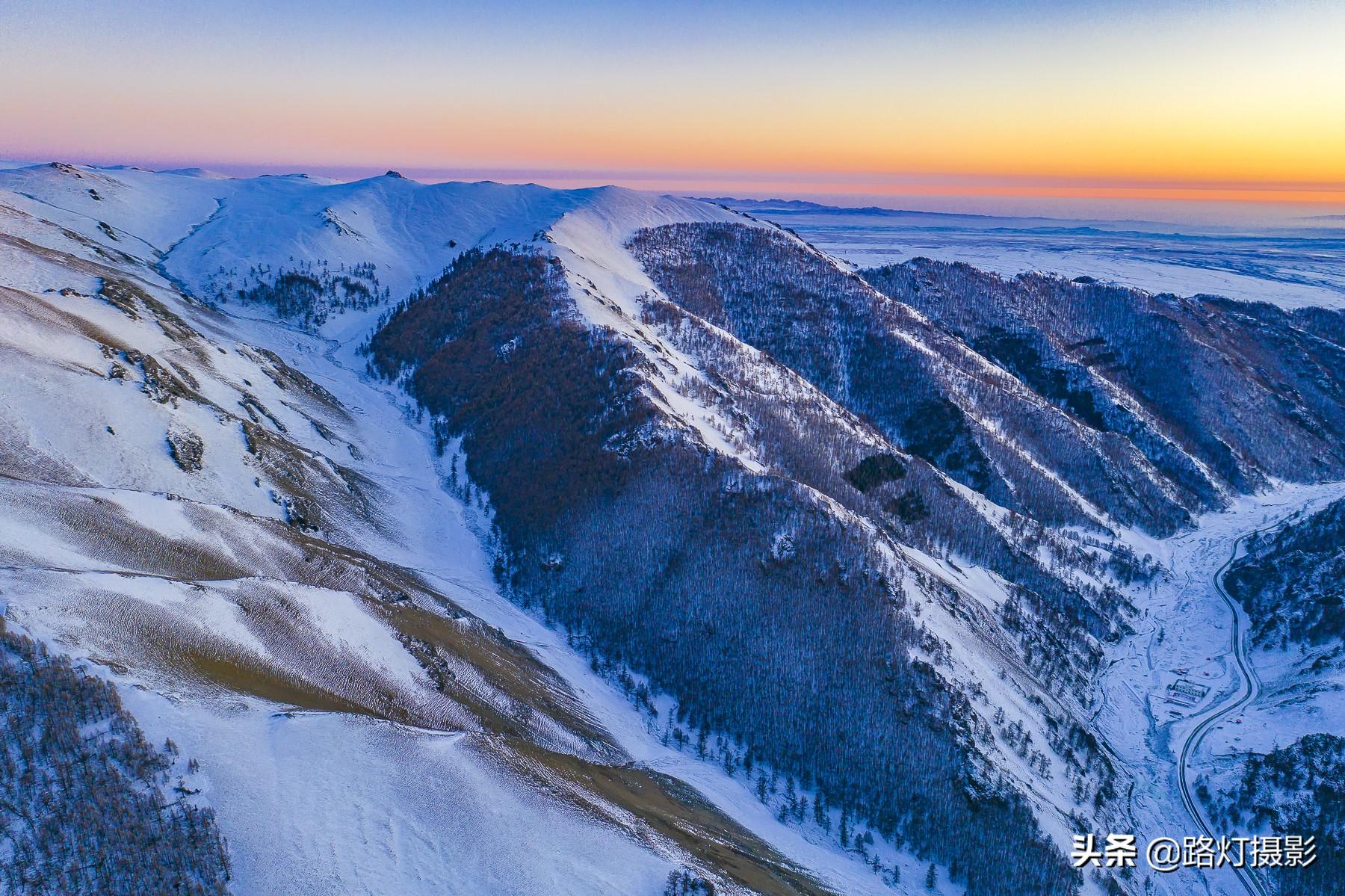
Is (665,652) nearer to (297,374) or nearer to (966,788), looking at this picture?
(966,788)

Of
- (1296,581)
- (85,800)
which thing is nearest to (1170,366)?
(1296,581)

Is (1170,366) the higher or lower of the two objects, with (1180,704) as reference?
higher

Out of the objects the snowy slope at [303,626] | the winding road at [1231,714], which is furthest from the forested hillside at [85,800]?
the winding road at [1231,714]

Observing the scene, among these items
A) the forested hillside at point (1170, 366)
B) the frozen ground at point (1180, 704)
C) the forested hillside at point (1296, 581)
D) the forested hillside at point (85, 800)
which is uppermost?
the forested hillside at point (1170, 366)

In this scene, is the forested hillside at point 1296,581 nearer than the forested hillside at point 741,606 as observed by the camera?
No

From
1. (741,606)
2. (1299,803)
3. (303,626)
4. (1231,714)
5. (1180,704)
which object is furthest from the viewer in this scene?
(1180,704)

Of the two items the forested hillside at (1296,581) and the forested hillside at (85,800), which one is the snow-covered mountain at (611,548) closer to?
the forested hillside at (85,800)

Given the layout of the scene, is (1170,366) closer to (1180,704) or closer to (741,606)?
(1180,704)
